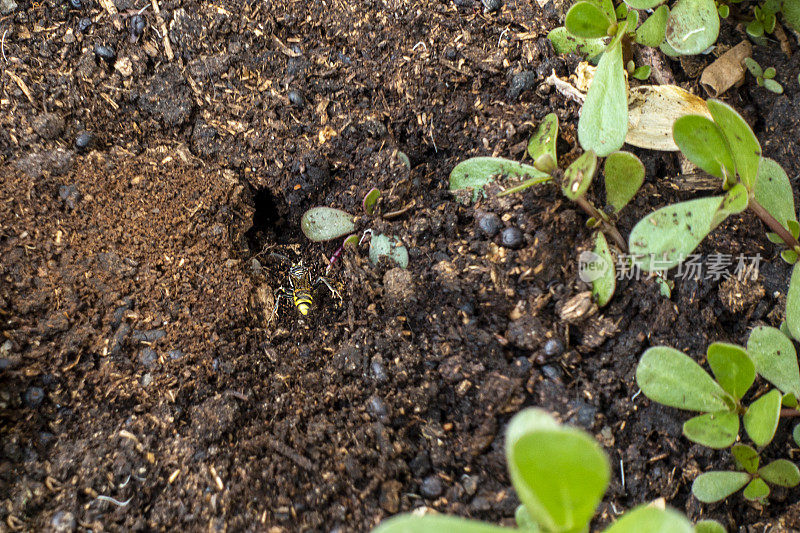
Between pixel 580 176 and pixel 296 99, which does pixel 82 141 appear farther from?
pixel 580 176

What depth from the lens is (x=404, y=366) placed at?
141 centimetres

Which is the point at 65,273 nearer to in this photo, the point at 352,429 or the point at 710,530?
the point at 352,429

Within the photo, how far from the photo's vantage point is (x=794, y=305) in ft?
4.46

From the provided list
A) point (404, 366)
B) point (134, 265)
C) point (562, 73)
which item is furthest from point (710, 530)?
point (134, 265)

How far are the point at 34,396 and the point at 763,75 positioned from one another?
211cm

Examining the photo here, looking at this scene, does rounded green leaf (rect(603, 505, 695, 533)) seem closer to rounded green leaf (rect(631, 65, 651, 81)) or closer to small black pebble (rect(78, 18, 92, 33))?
rounded green leaf (rect(631, 65, 651, 81))

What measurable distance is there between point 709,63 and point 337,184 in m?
1.16

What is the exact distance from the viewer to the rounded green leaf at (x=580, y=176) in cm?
133

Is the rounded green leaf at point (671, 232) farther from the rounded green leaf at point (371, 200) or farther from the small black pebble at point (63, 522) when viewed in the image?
the small black pebble at point (63, 522)

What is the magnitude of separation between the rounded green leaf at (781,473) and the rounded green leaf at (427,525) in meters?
0.84

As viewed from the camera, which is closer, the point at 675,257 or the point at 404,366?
the point at 675,257

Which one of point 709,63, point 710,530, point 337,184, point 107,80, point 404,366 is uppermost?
point 107,80

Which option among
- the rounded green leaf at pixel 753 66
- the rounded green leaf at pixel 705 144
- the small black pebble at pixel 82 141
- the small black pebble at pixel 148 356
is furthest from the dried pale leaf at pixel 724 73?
the small black pebble at pixel 82 141

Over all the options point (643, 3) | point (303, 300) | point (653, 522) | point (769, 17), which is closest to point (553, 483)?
point (653, 522)
